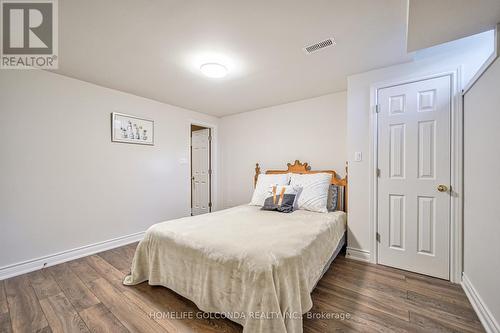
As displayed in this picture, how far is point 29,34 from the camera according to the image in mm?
1716

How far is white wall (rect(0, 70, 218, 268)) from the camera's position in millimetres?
2135

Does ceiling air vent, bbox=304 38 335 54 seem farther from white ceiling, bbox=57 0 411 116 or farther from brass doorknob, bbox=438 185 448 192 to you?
brass doorknob, bbox=438 185 448 192

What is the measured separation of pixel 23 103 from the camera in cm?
219

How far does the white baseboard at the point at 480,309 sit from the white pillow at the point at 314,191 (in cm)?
130

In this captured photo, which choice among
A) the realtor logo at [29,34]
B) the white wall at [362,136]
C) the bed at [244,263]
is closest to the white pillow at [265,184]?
the bed at [244,263]

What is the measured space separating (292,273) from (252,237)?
16.1 inches

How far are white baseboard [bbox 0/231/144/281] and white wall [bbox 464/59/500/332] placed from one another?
12.5 feet

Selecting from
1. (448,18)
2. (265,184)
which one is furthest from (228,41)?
(265,184)

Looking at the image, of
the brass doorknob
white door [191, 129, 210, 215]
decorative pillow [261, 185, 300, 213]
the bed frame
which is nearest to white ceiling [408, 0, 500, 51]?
the brass doorknob

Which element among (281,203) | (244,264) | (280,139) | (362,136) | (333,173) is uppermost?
(280,139)

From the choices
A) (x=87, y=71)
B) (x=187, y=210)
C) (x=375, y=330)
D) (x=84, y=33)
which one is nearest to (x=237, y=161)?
(x=187, y=210)

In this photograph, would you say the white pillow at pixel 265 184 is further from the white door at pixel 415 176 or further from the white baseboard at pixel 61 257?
the white baseboard at pixel 61 257

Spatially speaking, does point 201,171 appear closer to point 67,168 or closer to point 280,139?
point 280,139

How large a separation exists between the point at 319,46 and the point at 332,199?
6.07 ft
